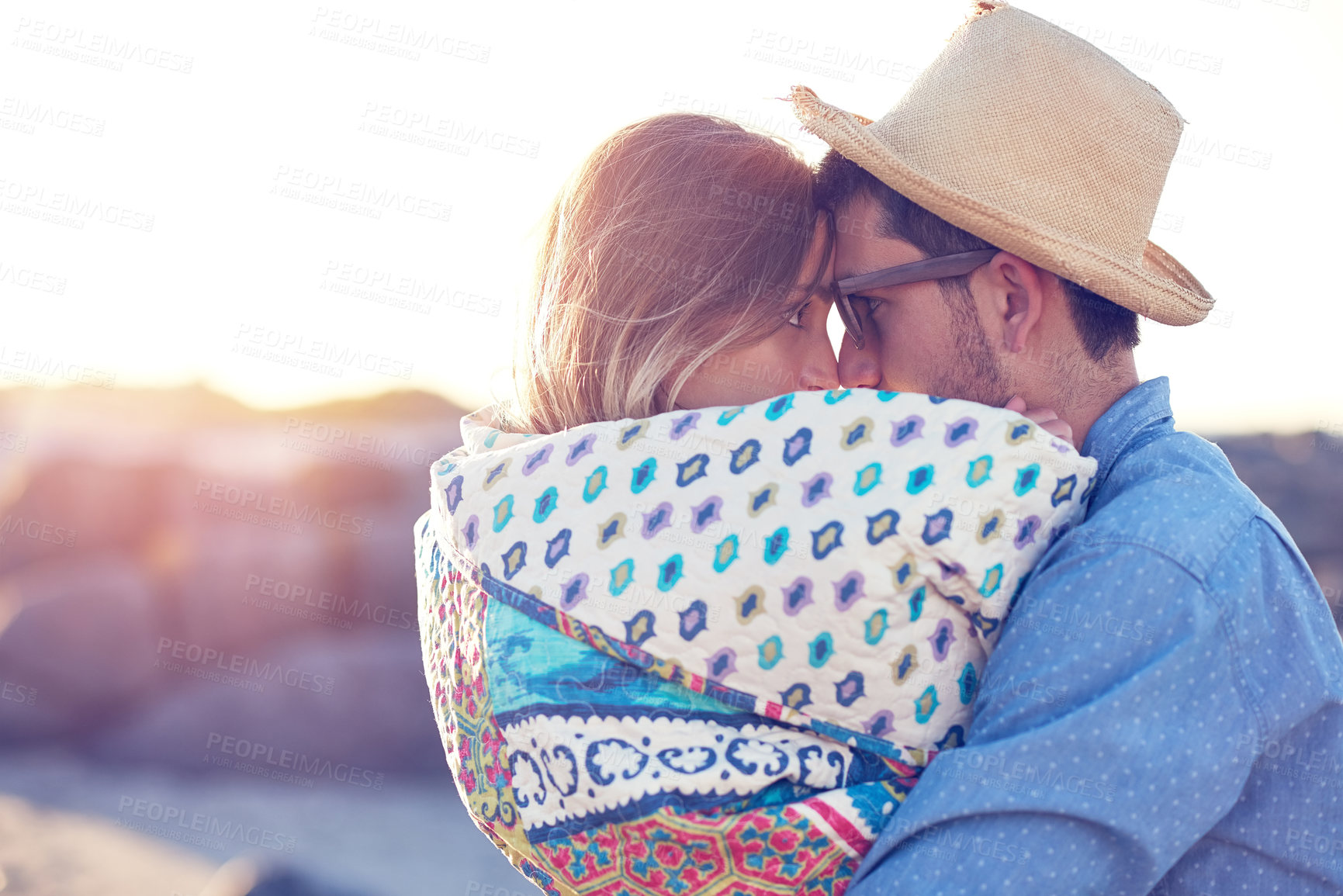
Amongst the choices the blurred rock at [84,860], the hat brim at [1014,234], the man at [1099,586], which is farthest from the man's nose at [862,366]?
the blurred rock at [84,860]

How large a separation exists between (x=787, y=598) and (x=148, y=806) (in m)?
6.89

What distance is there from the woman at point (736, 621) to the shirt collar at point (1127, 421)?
28 cm

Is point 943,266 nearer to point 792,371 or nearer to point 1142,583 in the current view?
point 792,371

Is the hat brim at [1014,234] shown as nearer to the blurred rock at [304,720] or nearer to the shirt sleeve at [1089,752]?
the shirt sleeve at [1089,752]

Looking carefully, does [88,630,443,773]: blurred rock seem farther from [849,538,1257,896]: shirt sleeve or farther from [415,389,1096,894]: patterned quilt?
[849,538,1257,896]: shirt sleeve

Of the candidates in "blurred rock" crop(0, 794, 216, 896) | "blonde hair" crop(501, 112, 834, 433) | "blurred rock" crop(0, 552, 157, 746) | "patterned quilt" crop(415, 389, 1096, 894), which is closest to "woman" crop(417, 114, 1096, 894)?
"patterned quilt" crop(415, 389, 1096, 894)

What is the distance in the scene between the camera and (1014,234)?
152 cm

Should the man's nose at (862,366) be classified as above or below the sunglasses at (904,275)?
below

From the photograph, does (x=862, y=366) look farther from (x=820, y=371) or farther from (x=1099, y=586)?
(x=1099, y=586)

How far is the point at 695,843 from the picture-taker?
1110mm

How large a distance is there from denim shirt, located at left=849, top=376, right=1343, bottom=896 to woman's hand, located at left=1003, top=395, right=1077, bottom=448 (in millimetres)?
298

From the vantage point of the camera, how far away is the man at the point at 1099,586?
1.04 m

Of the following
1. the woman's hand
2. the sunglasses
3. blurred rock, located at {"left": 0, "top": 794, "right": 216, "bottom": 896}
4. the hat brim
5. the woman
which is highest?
the hat brim

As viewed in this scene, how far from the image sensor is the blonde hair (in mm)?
1500
